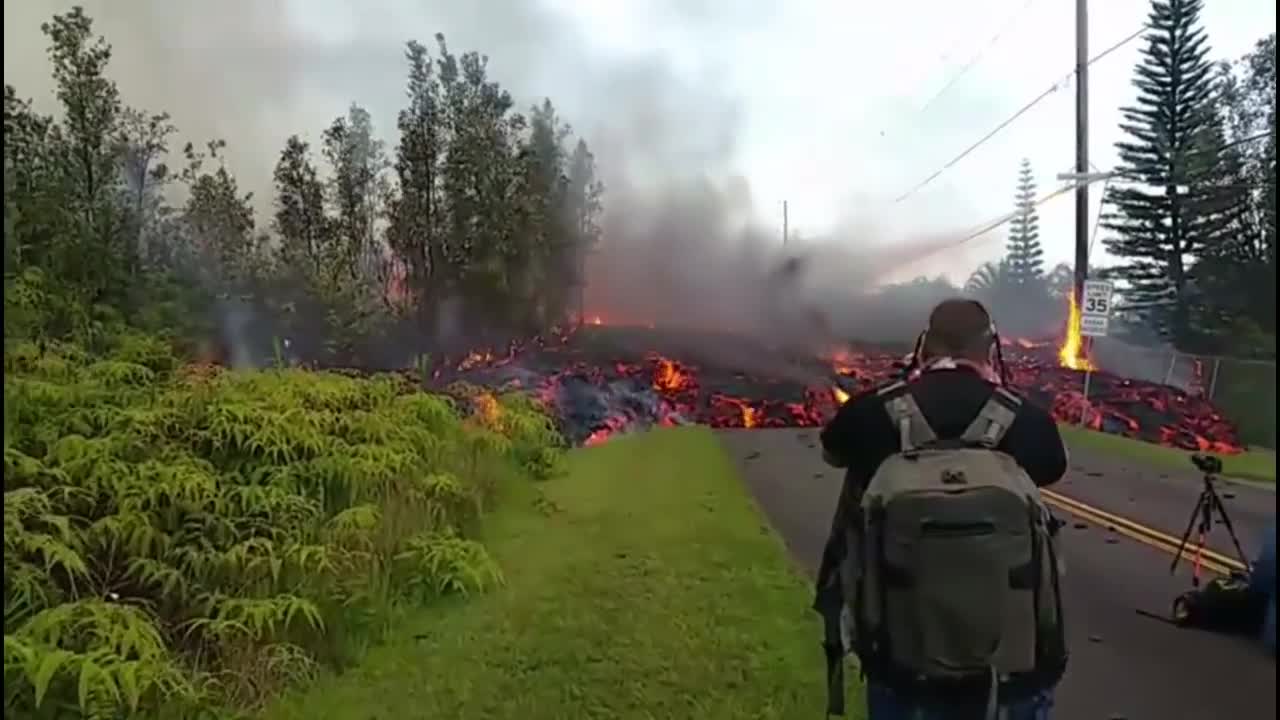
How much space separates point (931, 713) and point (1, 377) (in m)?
1.74

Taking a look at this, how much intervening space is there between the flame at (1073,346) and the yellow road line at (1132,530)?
37 cm

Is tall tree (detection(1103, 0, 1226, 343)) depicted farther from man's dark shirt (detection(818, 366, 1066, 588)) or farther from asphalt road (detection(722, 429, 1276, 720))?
man's dark shirt (detection(818, 366, 1066, 588))

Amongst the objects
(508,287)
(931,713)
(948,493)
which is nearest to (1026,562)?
(948,493)

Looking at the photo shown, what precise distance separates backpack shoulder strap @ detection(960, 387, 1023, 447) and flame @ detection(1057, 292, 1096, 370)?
3.25ft

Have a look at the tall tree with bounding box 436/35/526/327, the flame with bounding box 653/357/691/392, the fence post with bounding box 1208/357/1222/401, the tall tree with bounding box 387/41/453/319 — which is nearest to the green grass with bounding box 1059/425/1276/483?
the fence post with bounding box 1208/357/1222/401

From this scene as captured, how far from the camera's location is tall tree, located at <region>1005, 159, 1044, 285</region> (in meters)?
2.66

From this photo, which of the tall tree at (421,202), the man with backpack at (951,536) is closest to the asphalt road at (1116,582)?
the man with backpack at (951,536)

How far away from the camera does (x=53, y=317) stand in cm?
357

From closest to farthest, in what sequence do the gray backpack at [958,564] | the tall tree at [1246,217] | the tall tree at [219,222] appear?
the gray backpack at [958,564], the tall tree at [1246,217], the tall tree at [219,222]

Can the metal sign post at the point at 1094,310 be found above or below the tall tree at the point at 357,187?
below

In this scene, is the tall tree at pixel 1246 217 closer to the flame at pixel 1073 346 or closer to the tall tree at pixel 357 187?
the flame at pixel 1073 346

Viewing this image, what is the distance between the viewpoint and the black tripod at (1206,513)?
2125mm

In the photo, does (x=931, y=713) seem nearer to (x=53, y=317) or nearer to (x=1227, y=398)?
(x=1227, y=398)

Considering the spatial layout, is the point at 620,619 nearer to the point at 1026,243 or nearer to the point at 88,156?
the point at 1026,243
